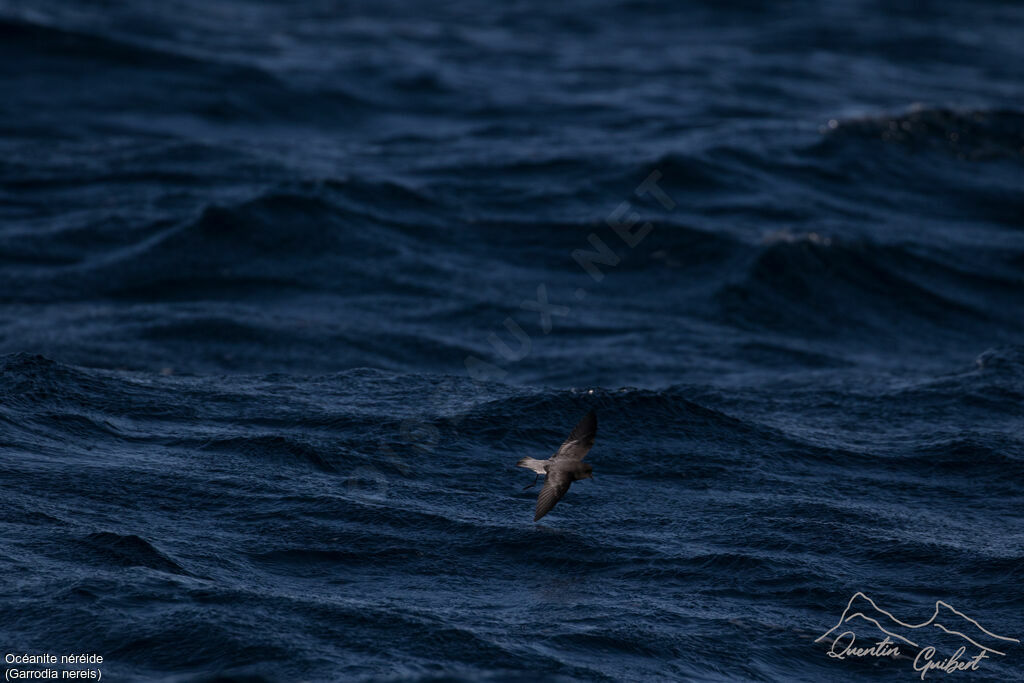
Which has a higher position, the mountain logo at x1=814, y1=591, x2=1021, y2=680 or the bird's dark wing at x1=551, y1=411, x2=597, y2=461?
the bird's dark wing at x1=551, y1=411, x2=597, y2=461

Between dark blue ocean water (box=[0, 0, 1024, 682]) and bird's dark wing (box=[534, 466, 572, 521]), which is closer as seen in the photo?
dark blue ocean water (box=[0, 0, 1024, 682])

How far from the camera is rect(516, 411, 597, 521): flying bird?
9.52m

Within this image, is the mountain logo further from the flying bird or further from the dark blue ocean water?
the flying bird

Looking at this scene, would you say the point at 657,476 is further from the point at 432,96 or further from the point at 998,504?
the point at 432,96

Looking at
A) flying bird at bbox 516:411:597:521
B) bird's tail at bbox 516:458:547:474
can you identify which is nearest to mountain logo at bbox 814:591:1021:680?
flying bird at bbox 516:411:597:521

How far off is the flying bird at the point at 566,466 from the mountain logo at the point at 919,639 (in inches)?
84.3

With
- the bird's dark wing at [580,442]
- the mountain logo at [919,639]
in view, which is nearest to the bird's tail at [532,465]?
the bird's dark wing at [580,442]

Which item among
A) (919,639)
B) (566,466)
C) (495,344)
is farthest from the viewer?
(495,344)

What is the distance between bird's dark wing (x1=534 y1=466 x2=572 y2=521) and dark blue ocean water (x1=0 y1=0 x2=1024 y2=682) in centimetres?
67

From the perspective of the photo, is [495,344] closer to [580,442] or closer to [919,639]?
[580,442]

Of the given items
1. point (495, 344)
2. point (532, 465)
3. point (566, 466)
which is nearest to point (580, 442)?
point (566, 466)

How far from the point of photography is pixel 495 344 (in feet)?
60.2

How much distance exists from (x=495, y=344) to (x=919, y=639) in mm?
9701

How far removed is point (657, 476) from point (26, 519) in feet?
18.2
